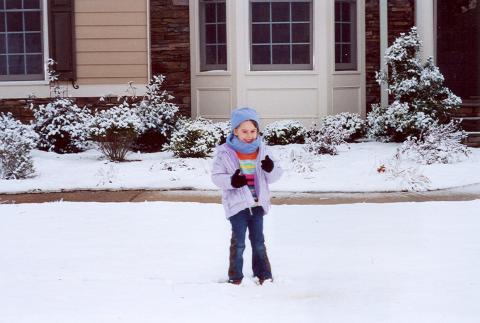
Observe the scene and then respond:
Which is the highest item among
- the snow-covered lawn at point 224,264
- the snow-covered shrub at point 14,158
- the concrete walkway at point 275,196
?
the snow-covered shrub at point 14,158

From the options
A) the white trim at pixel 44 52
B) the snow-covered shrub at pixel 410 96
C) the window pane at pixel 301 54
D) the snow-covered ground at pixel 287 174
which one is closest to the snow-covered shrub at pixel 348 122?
the snow-covered shrub at pixel 410 96

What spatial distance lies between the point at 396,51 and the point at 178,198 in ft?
17.7

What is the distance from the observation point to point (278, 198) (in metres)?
9.46

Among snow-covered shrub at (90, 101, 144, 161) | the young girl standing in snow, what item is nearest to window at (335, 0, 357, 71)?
snow-covered shrub at (90, 101, 144, 161)

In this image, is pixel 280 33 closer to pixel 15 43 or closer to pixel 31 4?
pixel 31 4

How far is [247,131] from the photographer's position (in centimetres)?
589

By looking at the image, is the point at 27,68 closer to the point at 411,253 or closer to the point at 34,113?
the point at 34,113

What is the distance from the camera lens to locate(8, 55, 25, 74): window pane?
14.1 metres

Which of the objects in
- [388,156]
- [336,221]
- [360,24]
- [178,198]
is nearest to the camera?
[336,221]

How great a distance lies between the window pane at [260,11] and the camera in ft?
46.2

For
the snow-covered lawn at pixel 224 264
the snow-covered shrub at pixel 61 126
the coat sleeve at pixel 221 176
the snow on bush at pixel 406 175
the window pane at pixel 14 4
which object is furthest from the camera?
the window pane at pixel 14 4

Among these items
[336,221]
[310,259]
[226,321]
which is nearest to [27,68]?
[336,221]

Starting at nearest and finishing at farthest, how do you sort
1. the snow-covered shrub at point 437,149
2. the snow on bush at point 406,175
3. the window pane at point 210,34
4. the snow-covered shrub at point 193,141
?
the snow on bush at point 406,175 < the snow-covered shrub at point 437,149 < the snow-covered shrub at point 193,141 < the window pane at point 210,34

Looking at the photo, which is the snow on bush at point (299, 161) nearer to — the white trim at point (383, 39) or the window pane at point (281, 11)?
the white trim at point (383, 39)
